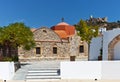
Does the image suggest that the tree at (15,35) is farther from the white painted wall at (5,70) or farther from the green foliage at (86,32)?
the white painted wall at (5,70)

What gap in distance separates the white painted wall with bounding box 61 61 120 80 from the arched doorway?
436 centimetres

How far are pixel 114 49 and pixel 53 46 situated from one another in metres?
17.4

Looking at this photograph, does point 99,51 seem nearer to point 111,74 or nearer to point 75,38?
point 111,74

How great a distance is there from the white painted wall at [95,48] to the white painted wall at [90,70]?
7.34 m

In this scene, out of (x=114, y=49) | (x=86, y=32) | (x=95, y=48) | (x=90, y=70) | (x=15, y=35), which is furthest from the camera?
(x=86, y=32)

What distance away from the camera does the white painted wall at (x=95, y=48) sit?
27.0 m

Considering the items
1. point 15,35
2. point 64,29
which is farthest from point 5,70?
point 64,29

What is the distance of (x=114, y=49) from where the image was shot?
79.3 feet

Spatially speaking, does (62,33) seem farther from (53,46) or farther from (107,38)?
(107,38)

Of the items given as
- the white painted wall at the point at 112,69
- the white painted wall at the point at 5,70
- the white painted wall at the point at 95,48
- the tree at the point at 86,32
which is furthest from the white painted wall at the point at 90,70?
the tree at the point at 86,32

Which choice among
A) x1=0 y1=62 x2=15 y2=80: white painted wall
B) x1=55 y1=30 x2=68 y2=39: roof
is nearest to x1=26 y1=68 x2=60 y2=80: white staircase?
x1=0 y1=62 x2=15 y2=80: white painted wall

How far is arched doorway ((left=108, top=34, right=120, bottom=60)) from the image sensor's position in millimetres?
23734

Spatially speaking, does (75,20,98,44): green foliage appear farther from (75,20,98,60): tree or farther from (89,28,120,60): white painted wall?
(89,28,120,60): white painted wall

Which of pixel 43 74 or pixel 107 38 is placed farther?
pixel 107 38
